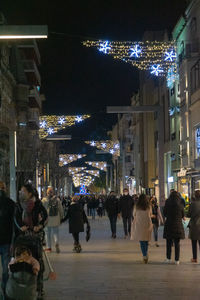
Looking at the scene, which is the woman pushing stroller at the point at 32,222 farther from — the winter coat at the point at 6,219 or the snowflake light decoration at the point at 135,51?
the snowflake light decoration at the point at 135,51

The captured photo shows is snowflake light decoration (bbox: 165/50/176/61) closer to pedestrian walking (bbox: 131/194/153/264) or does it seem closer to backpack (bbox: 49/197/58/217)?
backpack (bbox: 49/197/58/217)

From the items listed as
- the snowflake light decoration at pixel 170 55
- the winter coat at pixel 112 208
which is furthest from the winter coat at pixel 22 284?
the snowflake light decoration at pixel 170 55

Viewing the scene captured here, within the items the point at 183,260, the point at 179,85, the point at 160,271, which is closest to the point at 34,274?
the point at 160,271

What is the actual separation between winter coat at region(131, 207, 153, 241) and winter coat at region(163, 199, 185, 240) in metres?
0.41

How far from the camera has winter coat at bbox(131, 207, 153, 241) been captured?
651 inches

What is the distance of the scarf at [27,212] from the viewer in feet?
36.4

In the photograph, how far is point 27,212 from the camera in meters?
11.1

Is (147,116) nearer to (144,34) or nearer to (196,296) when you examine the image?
(144,34)

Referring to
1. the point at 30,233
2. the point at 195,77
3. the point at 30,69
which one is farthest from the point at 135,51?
the point at 30,69

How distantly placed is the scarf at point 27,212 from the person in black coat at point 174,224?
581 cm

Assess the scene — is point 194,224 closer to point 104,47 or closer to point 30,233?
point 30,233

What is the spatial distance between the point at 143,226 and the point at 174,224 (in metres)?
0.78

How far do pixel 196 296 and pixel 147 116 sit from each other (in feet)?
223

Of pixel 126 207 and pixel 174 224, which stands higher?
pixel 126 207
